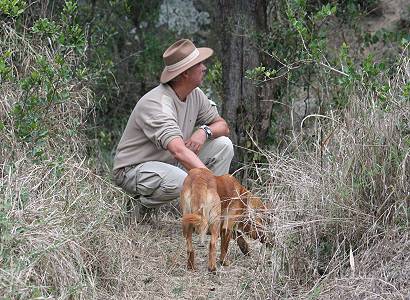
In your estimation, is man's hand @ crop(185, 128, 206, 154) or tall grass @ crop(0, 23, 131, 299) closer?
tall grass @ crop(0, 23, 131, 299)

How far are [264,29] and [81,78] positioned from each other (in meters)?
2.08

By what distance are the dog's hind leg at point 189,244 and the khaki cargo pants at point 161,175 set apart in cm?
95

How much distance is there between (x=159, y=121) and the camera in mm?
7059

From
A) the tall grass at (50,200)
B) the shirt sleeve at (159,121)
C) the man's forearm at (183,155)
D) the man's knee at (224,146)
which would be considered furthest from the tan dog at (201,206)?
the man's knee at (224,146)

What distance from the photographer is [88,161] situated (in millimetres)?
7859

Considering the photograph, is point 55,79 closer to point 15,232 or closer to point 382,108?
point 15,232

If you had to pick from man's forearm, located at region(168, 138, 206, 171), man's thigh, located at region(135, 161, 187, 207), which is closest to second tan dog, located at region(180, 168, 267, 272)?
man's forearm, located at region(168, 138, 206, 171)

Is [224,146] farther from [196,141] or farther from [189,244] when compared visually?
[189,244]

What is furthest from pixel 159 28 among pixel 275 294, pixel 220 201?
pixel 275 294

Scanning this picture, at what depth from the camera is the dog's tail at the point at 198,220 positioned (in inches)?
242

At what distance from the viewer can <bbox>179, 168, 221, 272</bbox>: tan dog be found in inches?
244

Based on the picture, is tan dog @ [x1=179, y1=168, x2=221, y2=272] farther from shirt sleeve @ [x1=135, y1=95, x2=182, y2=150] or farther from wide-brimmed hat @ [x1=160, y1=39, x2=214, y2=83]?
wide-brimmed hat @ [x1=160, y1=39, x2=214, y2=83]

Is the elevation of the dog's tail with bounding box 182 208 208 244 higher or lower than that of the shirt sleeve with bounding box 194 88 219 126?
lower

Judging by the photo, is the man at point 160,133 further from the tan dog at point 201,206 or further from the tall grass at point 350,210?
the tall grass at point 350,210
